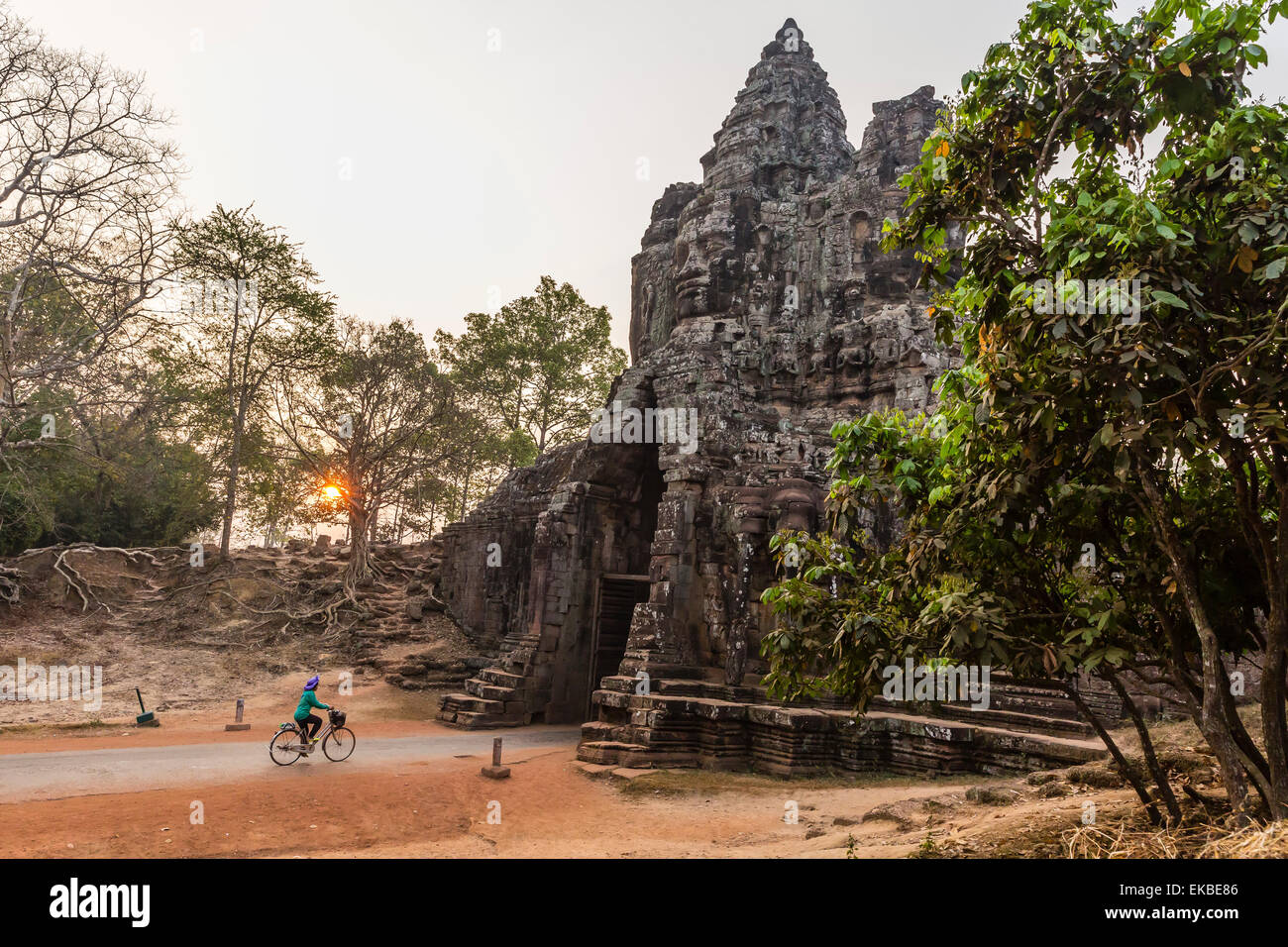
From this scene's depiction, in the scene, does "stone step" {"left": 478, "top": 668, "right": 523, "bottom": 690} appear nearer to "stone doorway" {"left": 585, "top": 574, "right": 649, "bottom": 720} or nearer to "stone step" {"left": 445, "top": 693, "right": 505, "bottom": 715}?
"stone step" {"left": 445, "top": 693, "right": 505, "bottom": 715}

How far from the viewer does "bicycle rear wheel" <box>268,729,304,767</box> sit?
12133mm

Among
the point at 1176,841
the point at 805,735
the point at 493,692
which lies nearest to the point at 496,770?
the point at 805,735

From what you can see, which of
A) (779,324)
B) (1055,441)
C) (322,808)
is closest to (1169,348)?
(1055,441)

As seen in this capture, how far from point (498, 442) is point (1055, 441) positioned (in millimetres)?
30872

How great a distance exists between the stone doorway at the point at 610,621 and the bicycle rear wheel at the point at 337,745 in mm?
6953

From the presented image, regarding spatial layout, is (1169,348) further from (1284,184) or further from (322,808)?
A: (322,808)

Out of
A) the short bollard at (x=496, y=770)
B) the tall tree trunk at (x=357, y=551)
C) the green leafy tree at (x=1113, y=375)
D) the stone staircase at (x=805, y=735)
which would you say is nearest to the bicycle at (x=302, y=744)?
the short bollard at (x=496, y=770)

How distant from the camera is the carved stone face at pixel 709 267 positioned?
22531 millimetres

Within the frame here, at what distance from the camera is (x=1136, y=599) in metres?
5.22

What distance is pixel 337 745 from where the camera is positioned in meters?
13.1
